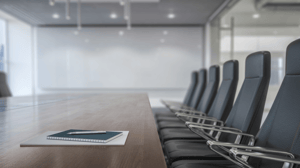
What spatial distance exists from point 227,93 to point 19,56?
8188 mm

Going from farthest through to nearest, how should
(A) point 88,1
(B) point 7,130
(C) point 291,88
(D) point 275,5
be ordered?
(A) point 88,1, (D) point 275,5, (C) point 291,88, (B) point 7,130

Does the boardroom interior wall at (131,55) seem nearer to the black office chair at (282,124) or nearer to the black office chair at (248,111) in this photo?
the black office chair at (248,111)

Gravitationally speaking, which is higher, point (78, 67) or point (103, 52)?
point (103, 52)

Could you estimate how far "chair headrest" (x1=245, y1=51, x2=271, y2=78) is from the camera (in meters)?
1.77

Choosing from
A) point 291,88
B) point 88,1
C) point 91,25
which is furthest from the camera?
point 91,25

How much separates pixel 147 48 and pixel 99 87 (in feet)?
7.40

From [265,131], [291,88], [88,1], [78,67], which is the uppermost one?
A: [88,1]

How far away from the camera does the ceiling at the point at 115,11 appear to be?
6.33 metres

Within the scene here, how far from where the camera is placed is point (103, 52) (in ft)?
27.6

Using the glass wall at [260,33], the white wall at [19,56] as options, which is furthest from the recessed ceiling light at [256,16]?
the white wall at [19,56]

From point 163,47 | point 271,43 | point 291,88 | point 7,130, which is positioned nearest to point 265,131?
point 291,88

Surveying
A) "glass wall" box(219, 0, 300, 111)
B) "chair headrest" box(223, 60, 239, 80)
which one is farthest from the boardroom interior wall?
"chair headrest" box(223, 60, 239, 80)

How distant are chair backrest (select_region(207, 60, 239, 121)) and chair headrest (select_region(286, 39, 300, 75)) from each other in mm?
881

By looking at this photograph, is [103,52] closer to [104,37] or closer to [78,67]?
[104,37]
